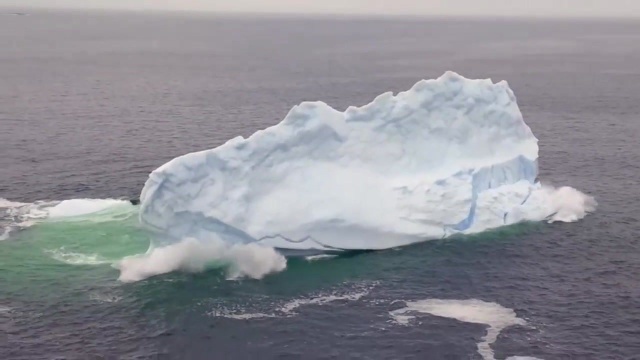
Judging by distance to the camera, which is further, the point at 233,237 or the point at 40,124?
the point at 40,124

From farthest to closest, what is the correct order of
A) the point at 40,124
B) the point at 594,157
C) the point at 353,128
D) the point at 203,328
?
1. the point at 40,124
2. the point at 594,157
3. the point at 353,128
4. the point at 203,328

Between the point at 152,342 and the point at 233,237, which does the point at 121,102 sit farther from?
the point at 152,342

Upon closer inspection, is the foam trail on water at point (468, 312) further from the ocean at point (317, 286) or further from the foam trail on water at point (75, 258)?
the foam trail on water at point (75, 258)

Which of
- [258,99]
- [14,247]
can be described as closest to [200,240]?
[14,247]

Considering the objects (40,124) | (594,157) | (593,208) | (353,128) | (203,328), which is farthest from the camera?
(40,124)

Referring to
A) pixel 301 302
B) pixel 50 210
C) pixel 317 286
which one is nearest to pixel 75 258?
pixel 50 210

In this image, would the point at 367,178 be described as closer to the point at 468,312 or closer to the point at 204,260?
the point at 204,260

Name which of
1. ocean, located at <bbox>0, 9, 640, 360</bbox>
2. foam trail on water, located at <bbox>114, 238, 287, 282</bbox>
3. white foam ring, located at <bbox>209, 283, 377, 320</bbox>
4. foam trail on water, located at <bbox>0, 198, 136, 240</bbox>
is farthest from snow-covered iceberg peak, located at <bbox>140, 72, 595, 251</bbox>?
foam trail on water, located at <bbox>0, 198, 136, 240</bbox>
